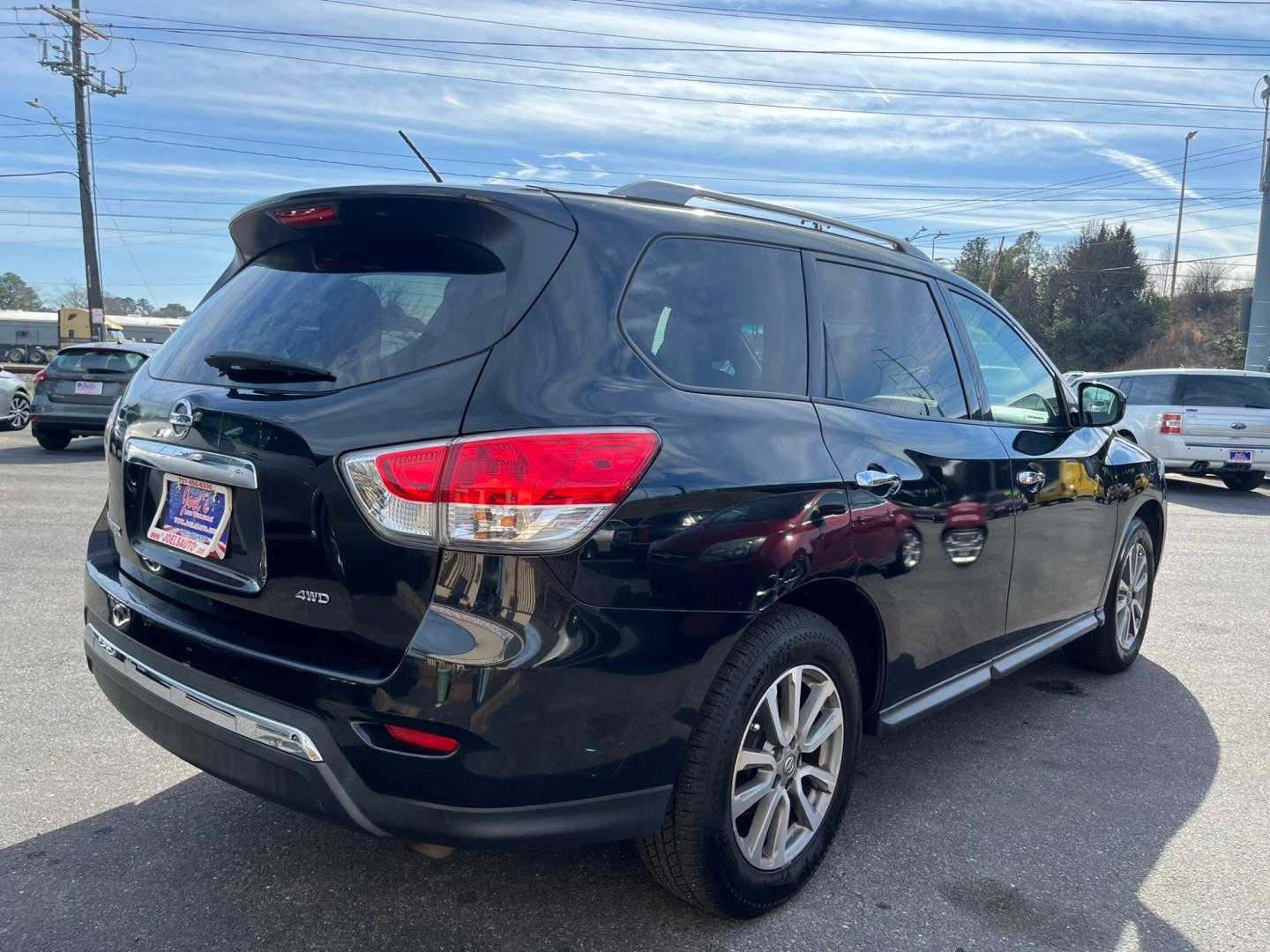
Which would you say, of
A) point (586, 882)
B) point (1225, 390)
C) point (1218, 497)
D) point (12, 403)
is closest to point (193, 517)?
point (586, 882)

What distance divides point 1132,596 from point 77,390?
12.6 metres

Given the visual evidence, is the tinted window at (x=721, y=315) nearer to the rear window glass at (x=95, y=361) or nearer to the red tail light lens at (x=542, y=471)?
the red tail light lens at (x=542, y=471)

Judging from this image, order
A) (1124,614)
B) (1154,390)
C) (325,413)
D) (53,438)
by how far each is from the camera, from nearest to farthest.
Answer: (325,413) → (1124,614) → (53,438) → (1154,390)

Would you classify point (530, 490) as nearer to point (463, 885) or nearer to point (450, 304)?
point (450, 304)

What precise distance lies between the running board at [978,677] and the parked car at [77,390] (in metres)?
12.1

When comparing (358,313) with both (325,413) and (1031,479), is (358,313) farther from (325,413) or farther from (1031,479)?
(1031,479)

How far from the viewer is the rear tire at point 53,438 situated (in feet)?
42.6

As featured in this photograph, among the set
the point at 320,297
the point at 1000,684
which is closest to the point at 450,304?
the point at 320,297

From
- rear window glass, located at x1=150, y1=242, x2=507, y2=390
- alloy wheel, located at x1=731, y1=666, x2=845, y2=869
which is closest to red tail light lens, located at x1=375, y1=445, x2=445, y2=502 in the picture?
rear window glass, located at x1=150, y1=242, x2=507, y2=390

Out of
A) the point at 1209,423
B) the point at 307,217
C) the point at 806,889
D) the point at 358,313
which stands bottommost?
the point at 806,889

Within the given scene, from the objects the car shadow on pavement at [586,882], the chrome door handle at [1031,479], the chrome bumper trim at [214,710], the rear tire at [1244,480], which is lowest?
the car shadow on pavement at [586,882]

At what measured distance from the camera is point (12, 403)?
1534 cm

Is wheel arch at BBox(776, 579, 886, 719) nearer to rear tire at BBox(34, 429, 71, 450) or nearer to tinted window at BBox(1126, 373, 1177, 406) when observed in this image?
rear tire at BBox(34, 429, 71, 450)

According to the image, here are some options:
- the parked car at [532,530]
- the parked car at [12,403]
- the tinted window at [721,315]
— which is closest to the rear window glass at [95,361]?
the parked car at [12,403]
